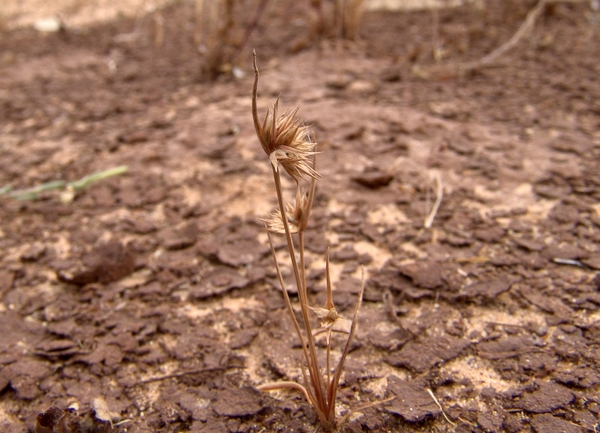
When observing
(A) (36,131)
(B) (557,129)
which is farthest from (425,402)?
(A) (36,131)

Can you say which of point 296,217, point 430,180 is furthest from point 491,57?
point 296,217

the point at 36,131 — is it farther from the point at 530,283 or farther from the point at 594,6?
the point at 594,6

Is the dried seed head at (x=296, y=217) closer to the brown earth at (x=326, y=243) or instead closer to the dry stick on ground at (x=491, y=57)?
the brown earth at (x=326, y=243)

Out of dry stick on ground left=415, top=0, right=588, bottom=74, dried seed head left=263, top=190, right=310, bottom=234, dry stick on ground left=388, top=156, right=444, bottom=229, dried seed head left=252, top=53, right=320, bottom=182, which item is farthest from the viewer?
dry stick on ground left=415, top=0, right=588, bottom=74

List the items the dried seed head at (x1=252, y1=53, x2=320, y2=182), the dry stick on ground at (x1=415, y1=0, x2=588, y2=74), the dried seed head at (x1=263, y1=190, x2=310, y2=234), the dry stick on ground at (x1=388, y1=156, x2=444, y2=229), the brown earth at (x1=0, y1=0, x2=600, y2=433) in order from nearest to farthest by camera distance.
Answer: the dried seed head at (x1=252, y1=53, x2=320, y2=182), the dried seed head at (x1=263, y1=190, x2=310, y2=234), the brown earth at (x1=0, y1=0, x2=600, y2=433), the dry stick on ground at (x1=388, y1=156, x2=444, y2=229), the dry stick on ground at (x1=415, y1=0, x2=588, y2=74)

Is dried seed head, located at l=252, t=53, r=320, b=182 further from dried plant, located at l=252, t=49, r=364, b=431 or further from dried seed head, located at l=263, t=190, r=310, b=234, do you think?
dried seed head, located at l=263, t=190, r=310, b=234

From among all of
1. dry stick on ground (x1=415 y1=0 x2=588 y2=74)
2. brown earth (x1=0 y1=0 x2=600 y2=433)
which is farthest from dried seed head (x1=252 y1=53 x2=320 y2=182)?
dry stick on ground (x1=415 y1=0 x2=588 y2=74)

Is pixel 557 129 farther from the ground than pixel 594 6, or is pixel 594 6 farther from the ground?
pixel 594 6

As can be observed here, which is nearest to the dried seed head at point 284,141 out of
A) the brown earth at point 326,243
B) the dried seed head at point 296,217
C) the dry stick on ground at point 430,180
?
the dried seed head at point 296,217
